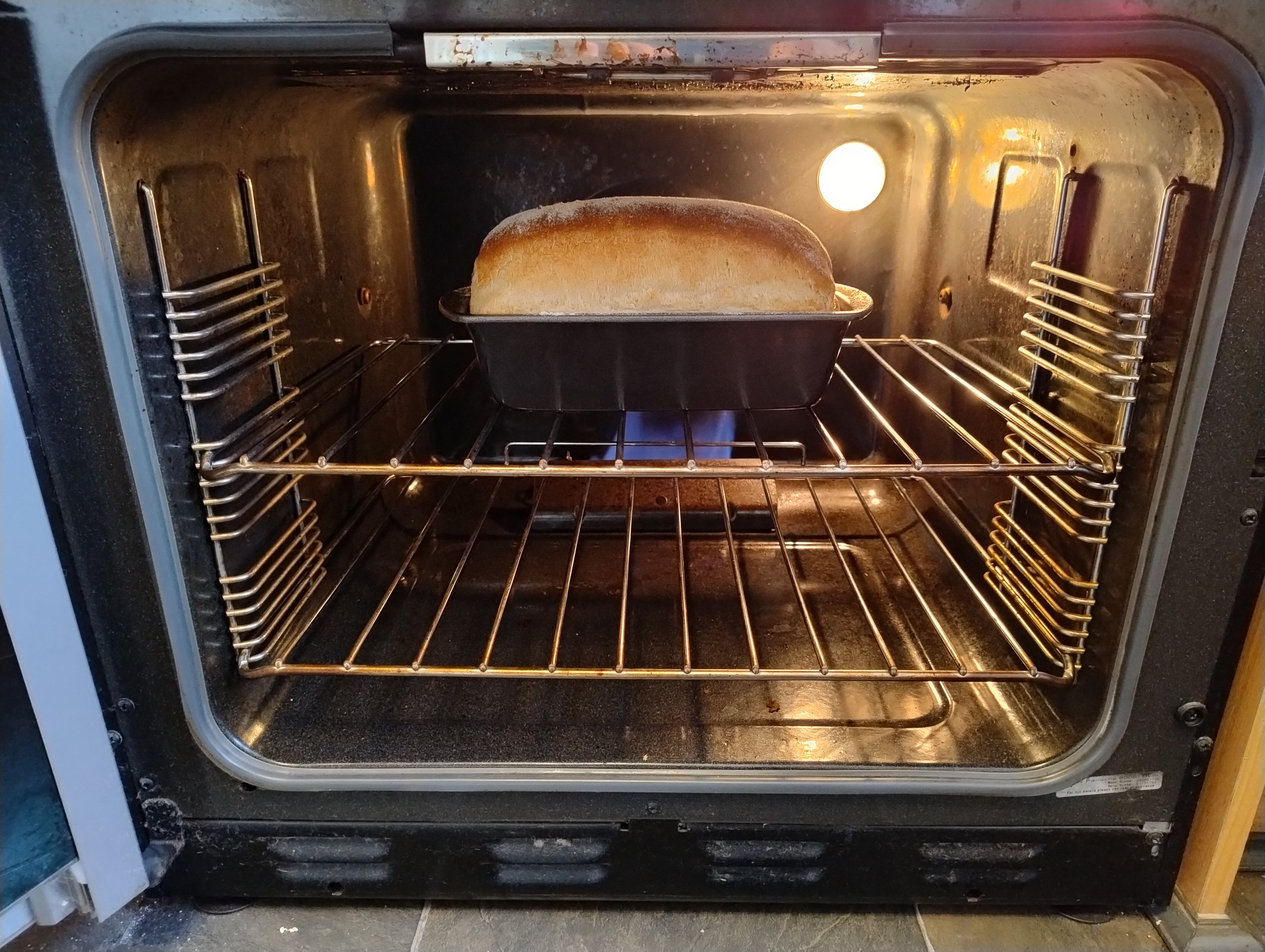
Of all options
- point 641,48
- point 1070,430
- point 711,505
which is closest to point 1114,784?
point 1070,430

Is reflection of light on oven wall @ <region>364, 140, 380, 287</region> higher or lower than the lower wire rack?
higher

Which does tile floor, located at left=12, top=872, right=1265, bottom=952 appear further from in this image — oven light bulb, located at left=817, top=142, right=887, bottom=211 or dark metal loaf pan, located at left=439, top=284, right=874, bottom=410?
oven light bulb, located at left=817, top=142, right=887, bottom=211

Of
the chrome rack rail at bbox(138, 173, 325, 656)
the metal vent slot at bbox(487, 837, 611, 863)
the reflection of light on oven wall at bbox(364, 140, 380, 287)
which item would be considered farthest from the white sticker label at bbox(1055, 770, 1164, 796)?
the reflection of light on oven wall at bbox(364, 140, 380, 287)

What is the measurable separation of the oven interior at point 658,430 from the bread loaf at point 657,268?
0.14 meters

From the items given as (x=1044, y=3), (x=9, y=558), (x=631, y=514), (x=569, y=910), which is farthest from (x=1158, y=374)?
(x=9, y=558)

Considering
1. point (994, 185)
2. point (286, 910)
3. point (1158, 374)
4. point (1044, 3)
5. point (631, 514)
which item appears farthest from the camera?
point (631, 514)

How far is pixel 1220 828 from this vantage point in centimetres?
83

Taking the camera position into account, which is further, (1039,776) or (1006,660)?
(1006,660)

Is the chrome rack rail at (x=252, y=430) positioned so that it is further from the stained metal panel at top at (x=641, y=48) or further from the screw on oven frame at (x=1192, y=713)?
the screw on oven frame at (x=1192, y=713)

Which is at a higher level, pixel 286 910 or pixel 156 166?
pixel 156 166

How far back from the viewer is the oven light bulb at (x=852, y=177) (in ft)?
3.98

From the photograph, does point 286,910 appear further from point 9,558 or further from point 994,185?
point 994,185

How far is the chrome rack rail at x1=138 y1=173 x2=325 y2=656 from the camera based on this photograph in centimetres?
75

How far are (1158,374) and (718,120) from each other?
707 mm
